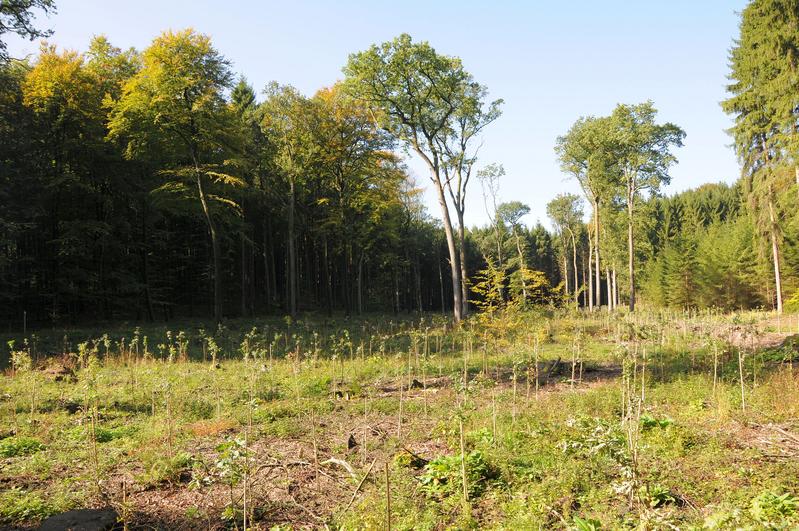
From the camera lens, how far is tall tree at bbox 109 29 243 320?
61.1 feet

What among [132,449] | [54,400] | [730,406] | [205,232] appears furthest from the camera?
[205,232]

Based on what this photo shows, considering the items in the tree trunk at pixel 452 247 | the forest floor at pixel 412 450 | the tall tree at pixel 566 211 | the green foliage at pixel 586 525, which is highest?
the tall tree at pixel 566 211

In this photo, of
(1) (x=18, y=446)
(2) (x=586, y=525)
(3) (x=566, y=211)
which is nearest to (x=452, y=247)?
(1) (x=18, y=446)

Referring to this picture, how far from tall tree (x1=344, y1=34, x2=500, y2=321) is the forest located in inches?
4.4

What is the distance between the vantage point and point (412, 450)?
623cm

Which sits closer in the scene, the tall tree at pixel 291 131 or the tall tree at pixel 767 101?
the tall tree at pixel 767 101

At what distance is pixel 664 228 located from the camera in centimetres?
5419

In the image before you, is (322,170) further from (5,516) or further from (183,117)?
(5,516)

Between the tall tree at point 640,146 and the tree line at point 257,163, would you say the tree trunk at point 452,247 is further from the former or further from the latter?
the tall tree at point 640,146

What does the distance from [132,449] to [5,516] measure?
192 cm

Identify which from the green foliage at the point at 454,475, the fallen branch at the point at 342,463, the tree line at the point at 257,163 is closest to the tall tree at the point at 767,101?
the tree line at the point at 257,163

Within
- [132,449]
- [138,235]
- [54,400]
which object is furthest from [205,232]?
Result: [132,449]

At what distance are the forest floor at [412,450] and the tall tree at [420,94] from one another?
12.2m

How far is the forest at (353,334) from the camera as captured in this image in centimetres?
478
